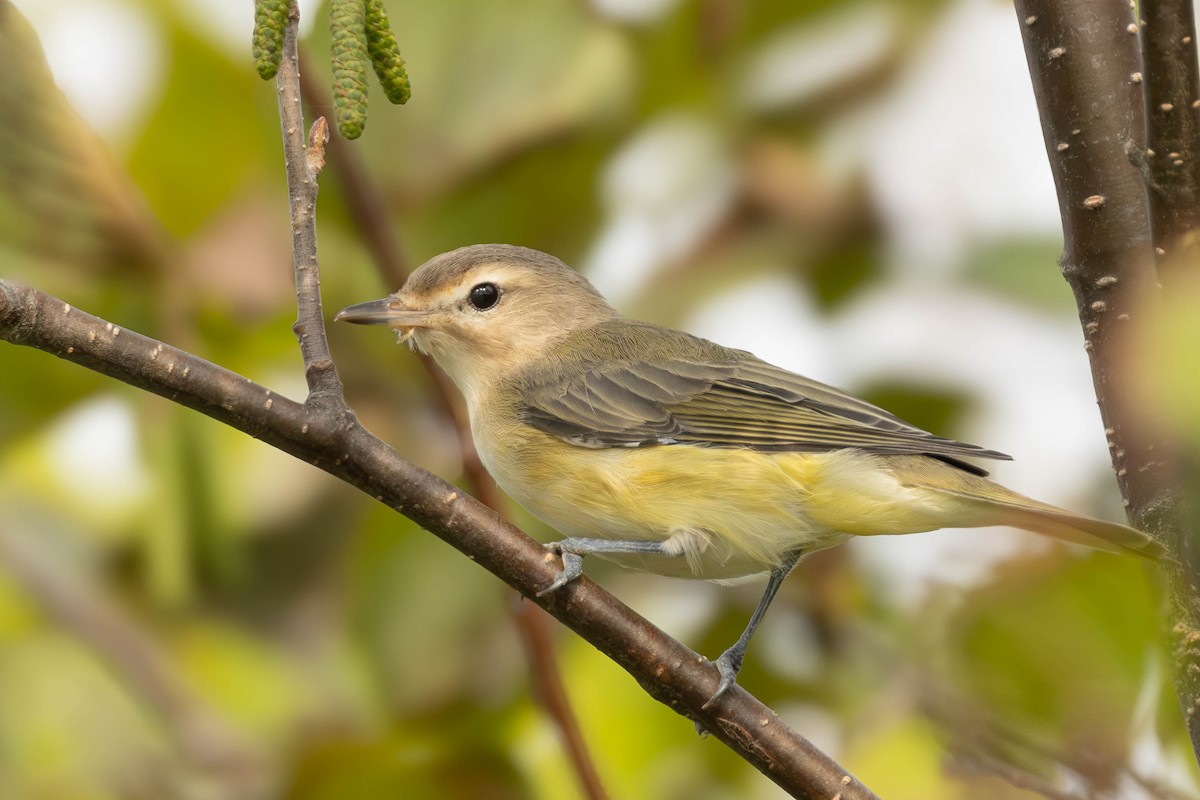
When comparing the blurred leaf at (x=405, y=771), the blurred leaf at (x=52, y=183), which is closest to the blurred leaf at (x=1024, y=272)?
the blurred leaf at (x=405, y=771)

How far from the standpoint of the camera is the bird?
3088mm

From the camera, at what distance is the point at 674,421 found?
3.41 m

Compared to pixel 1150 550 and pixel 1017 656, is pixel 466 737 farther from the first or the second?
pixel 1150 550

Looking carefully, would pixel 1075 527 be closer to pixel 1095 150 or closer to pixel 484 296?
pixel 1095 150

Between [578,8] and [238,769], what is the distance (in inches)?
76.2

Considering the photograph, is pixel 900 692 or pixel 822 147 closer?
pixel 900 692

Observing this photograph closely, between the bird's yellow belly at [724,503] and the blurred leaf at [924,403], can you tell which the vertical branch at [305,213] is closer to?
the bird's yellow belly at [724,503]

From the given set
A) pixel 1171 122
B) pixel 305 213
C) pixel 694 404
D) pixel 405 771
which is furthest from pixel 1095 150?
pixel 405 771

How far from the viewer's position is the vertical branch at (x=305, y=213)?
6.32ft

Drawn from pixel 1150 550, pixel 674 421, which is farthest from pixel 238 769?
pixel 1150 550

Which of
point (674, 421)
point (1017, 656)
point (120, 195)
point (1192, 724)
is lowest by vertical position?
point (1192, 724)

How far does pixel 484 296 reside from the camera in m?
3.76

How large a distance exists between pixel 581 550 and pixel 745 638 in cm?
47

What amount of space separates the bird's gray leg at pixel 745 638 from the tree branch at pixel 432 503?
0.02m
